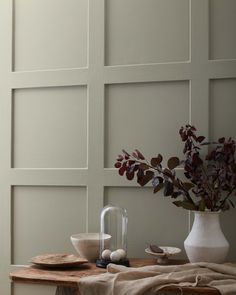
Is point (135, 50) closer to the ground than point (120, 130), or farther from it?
farther from it

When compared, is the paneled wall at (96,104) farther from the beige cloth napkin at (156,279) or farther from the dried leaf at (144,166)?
the beige cloth napkin at (156,279)

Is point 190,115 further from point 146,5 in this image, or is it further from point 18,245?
point 18,245

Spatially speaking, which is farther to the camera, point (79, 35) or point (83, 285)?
point (79, 35)

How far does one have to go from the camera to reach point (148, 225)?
7.44 ft

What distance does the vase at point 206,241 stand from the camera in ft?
6.45

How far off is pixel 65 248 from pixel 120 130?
67cm

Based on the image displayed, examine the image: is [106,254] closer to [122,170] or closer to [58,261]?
[58,261]

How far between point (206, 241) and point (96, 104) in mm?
869

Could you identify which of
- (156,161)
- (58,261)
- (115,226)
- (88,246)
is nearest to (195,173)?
(156,161)

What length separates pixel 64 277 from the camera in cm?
187

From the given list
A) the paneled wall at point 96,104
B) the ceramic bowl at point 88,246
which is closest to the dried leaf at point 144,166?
the paneled wall at point 96,104

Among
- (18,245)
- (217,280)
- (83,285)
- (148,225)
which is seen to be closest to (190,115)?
(148,225)

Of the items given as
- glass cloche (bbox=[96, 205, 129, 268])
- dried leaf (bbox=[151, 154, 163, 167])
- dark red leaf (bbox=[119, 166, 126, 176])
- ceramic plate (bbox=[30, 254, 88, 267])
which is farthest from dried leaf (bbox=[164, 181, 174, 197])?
ceramic plate (bbox=[30, 254, 88, 267])

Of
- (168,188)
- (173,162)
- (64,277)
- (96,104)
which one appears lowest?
(64,277)
